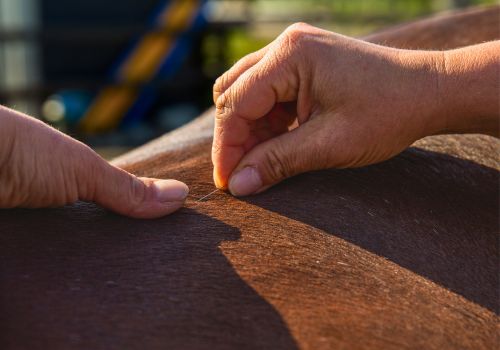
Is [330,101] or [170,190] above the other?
[330,101]

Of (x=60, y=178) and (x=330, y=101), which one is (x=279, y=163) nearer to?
(x=330, y=101)

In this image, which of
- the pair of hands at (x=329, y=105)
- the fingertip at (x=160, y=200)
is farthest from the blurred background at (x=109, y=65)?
the fingertip at (x=160, y=200)

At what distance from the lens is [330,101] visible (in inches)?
59.0

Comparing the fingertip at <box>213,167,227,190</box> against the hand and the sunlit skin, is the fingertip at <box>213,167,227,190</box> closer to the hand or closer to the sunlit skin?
the sunlit skin

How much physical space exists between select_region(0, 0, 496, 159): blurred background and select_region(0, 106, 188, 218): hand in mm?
6010

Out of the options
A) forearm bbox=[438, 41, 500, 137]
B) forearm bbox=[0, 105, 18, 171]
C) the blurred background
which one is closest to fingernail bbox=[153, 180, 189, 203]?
forearm bbox=[0, 105, 18, 171]

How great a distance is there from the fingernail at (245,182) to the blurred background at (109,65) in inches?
233

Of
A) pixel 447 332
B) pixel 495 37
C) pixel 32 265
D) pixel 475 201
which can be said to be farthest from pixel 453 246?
pixel 495 37

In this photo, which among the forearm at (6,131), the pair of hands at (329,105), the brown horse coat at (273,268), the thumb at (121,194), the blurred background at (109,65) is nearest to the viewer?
the brown horse coat at (273,268)

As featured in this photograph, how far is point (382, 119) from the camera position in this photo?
1496mm

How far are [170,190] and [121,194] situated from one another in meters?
0.09

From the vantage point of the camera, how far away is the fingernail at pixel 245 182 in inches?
58.2

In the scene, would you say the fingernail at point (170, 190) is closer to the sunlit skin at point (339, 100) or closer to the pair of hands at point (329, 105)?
the pair of hands at point (329, 105)

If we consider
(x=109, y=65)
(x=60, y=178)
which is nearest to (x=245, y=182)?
(x=60, y=178)
